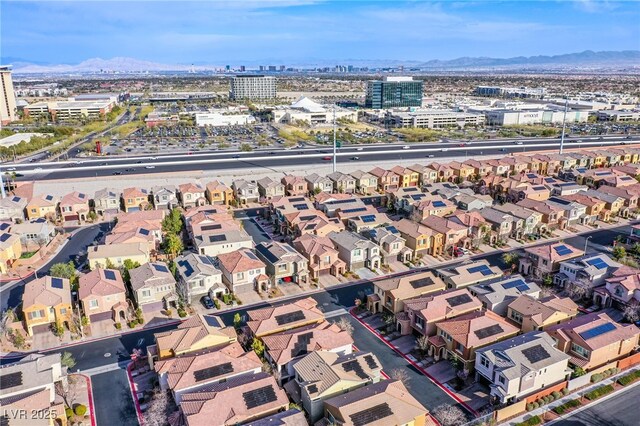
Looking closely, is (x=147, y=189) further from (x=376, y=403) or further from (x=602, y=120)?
(x=602, y=120)

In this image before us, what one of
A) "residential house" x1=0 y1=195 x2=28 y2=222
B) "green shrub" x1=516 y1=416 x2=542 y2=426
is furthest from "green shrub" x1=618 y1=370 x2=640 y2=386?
"residential house" x1=0 y1=195 x2=28 y2=222

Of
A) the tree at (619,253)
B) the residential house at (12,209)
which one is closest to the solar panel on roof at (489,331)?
the tree at (619,253)

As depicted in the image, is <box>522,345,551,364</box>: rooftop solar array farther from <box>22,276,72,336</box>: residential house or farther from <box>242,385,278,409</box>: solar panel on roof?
<box>22,276,72,336</box>: residential house

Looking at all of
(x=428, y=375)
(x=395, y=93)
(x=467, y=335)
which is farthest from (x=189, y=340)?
(x=395, y=93)

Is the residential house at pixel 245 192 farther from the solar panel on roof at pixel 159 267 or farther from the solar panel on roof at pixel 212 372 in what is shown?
the solar panel on roof at pixel 212 372

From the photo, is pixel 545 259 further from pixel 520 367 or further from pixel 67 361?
pixel 67 361

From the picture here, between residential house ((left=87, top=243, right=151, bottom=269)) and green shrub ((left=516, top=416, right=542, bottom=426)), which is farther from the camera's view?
residential house ((left=87, top=243, right=151, bottom=269))
